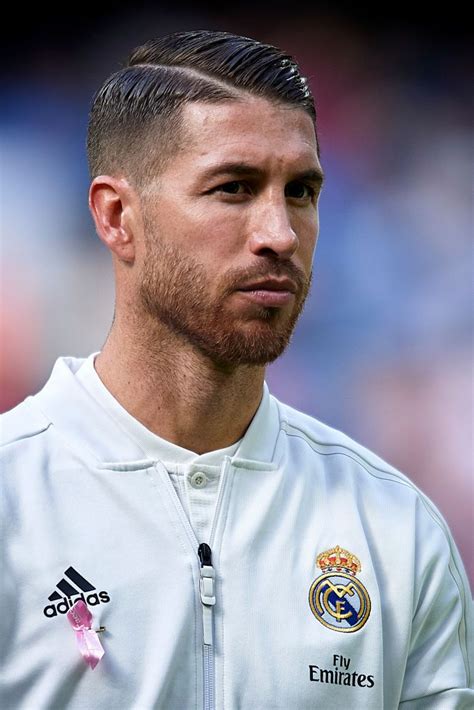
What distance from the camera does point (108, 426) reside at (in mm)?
2600

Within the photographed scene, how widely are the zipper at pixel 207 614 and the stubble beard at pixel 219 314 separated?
1.51 feet

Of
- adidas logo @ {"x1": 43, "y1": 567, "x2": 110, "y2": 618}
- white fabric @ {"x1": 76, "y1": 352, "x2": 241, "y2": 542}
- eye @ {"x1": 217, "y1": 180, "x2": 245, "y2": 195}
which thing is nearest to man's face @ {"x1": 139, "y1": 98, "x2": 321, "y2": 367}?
eye @ {"x1": 217, "y1": 180, "x2": 245, "y2": 195}

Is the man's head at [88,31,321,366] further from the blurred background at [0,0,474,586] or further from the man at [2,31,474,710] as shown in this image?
the blurred background at [0,0,474,586]

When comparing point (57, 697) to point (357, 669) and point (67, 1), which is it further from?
point (67, 1)

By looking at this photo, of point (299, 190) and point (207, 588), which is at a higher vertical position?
→ point (299, 190)

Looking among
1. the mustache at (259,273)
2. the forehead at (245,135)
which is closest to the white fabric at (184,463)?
the mustache at (259,273)

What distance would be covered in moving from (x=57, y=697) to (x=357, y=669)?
684 mm

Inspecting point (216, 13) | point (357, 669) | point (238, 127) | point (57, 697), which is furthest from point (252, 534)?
point (216, 13)

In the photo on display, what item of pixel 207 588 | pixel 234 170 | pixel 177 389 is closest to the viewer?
pixel 207 588

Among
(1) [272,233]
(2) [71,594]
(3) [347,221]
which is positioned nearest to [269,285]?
(1) [272,233]

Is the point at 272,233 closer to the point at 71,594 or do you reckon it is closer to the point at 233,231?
the point at 233,231

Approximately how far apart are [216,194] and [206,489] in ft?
2.26

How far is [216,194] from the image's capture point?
8.35 feet

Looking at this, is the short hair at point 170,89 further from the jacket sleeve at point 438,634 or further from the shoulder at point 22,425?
the jacket sleeve at point 438,634
